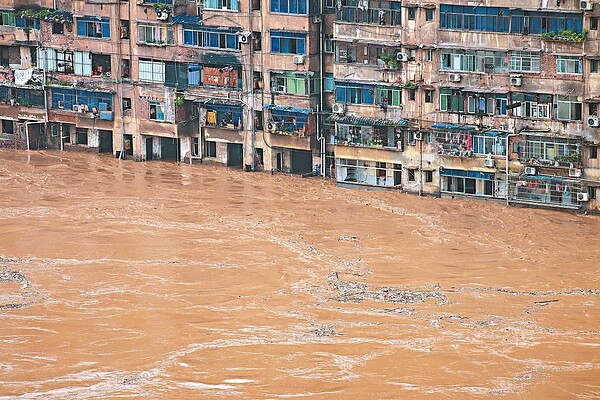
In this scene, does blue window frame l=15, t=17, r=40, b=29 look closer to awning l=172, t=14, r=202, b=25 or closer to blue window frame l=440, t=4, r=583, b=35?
awning l=172, t=14, r=202, b=25

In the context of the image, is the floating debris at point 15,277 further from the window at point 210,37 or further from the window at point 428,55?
the window at point 428,55

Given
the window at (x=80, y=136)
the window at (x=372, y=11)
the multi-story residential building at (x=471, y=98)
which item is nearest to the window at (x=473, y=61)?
the multi-story residential building at (x=471, y=98)

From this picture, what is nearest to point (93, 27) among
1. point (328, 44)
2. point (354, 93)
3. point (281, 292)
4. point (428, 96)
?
point (328, 44)

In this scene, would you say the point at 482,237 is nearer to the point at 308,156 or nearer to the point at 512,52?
the point at 512,52

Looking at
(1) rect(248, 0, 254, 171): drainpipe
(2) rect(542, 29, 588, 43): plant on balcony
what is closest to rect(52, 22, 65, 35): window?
(1) rect(248, 0, 254, 171): drainpipe

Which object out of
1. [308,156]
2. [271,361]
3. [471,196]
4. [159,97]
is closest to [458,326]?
[271,361]

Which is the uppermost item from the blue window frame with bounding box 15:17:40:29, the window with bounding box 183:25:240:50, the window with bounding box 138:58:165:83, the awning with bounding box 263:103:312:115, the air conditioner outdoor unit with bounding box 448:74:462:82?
the blue window frame with bounding box 15:17:40:29

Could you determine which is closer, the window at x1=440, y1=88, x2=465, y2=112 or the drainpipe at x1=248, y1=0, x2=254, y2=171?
the window at x1=440, y1=88, x2=465, y2=112
